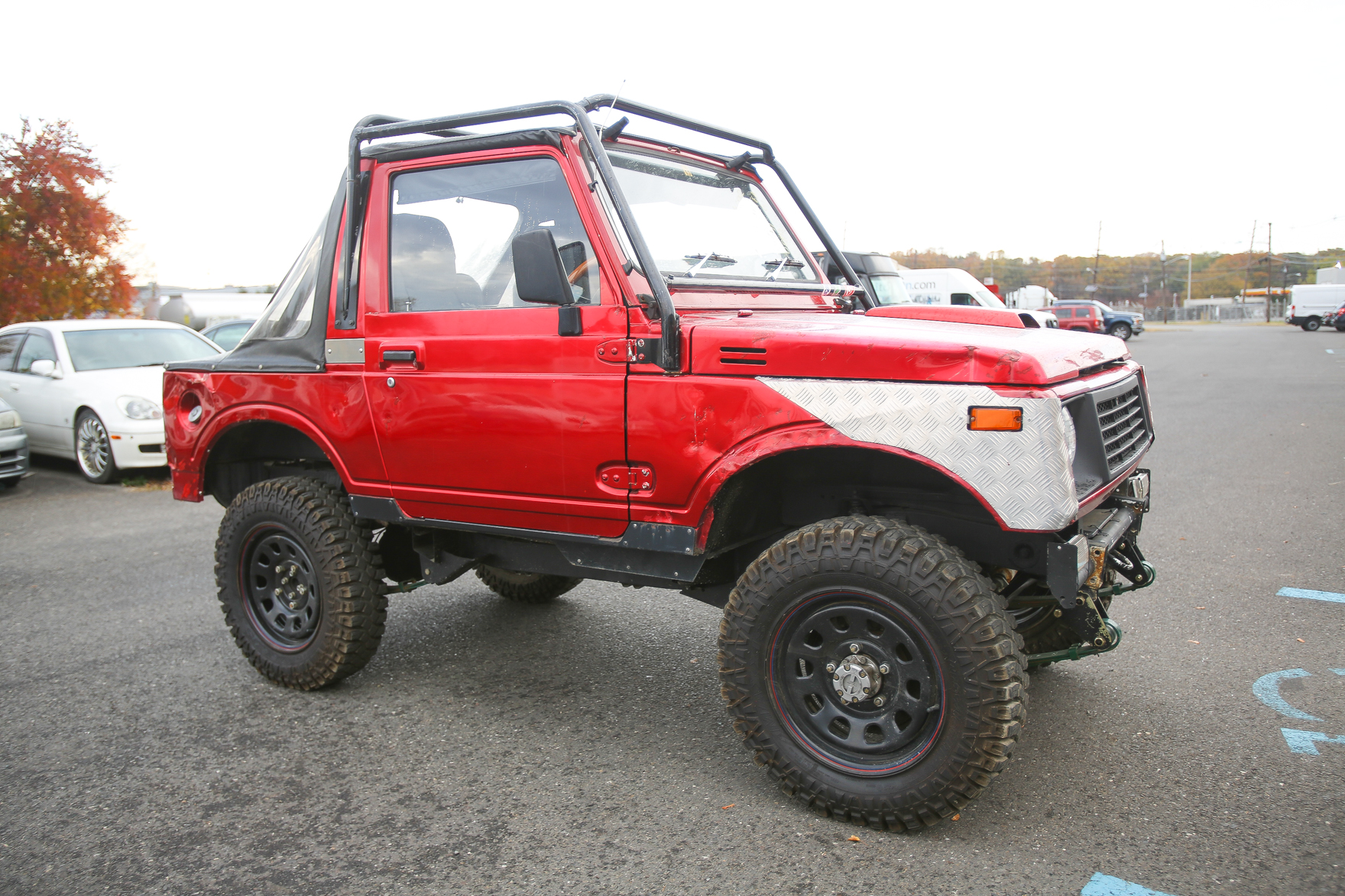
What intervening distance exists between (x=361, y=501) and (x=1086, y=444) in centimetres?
276

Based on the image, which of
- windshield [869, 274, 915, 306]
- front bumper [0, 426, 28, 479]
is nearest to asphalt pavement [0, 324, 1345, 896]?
front bumper [0, 426, 28, 479]

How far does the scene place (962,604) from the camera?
104 inches

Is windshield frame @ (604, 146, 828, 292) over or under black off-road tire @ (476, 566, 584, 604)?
over

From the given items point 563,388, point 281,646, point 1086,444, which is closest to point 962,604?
point 1086,444

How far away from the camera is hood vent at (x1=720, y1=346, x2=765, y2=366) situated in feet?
9.50

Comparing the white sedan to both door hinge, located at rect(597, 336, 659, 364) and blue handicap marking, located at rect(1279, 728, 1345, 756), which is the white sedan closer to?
door hinge, located at rect(597, 336, 659, 364)

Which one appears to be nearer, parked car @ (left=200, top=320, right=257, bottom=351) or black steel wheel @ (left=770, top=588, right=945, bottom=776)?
black steel wheel @ (left=770, top=588, right=945, bottom=776)

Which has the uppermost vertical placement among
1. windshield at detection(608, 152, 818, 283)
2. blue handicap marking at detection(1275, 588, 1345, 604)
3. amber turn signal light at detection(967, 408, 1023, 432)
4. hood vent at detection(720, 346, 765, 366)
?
windshield at detection(608, 152, 818, 283)

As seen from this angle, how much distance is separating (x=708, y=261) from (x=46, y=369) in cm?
856

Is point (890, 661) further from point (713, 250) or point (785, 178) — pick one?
point (785, 178)

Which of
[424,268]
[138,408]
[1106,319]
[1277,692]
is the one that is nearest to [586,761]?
[424,268]

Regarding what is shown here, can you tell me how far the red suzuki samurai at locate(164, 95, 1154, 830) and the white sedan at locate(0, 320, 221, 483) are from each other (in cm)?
547

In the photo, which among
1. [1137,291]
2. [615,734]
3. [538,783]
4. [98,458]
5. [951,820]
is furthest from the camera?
[1137,291]

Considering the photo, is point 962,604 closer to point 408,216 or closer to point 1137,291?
point 408,216
